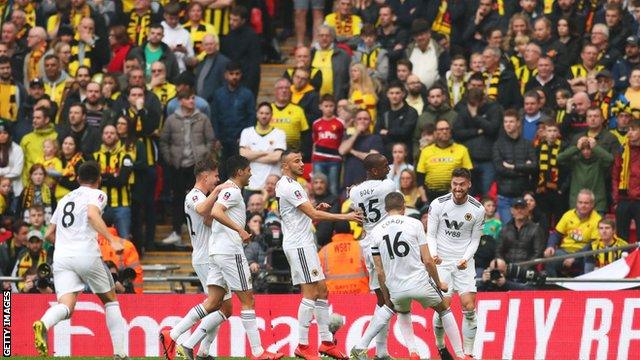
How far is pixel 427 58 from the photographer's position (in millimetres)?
26359

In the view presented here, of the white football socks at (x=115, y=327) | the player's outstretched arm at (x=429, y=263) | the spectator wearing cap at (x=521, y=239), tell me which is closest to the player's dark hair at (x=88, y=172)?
the white football socks at (x=115, y=327)

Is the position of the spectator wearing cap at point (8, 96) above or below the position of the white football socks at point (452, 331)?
above

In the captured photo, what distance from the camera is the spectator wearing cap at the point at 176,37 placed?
89.9 feet

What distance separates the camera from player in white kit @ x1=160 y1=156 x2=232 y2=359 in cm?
1892

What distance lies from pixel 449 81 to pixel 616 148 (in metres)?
3.18

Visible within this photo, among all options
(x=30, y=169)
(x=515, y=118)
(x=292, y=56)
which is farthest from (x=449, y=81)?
(x=30, y=169)

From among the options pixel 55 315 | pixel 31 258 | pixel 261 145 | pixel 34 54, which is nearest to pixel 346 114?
pixel 261 145

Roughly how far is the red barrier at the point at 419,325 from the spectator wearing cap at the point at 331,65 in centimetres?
544

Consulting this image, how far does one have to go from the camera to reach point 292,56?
29672mm

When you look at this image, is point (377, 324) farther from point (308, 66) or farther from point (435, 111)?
point (308, 66)

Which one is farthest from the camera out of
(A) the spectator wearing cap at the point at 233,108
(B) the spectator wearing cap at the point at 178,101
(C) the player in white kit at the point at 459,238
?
(A) the spectator wearing cap at the point at 233,108

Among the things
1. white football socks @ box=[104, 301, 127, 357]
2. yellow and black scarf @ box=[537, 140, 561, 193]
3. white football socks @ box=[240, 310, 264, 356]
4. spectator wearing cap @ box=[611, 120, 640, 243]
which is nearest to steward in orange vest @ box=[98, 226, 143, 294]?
white football socks @ box=[104, 301, 127, 357]

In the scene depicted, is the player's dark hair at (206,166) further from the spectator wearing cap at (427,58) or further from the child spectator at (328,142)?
the spectator wearing cap at (427,58)

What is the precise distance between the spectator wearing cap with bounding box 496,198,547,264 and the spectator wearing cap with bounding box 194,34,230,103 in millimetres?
6307
